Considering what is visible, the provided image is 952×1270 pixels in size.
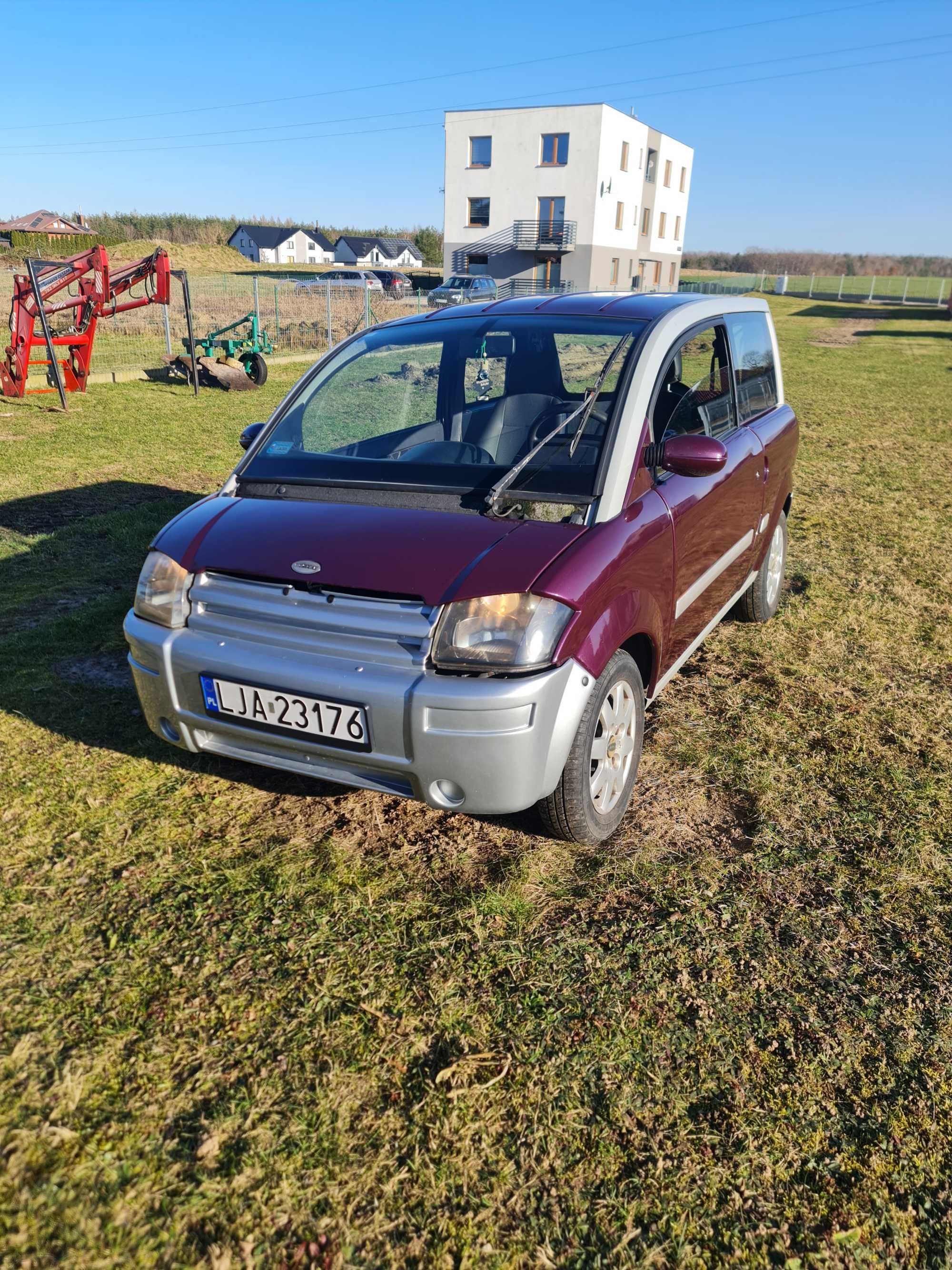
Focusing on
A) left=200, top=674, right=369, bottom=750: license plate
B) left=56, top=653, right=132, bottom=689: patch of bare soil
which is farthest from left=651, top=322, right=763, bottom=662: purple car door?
left=56, top=653, right=132, bottom=689: patch of bare soil

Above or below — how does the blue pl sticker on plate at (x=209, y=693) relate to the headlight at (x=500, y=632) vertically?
below

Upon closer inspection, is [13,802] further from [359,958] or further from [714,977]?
[714,977]

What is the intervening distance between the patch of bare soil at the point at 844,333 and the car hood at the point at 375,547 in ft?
92.8

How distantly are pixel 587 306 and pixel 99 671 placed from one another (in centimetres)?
290

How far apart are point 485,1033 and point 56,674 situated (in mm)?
2992

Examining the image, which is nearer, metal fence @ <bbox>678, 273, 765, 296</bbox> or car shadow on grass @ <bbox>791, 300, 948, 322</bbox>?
car shadow on grass @ <bbox>791, 300, 948, 322</bbox>

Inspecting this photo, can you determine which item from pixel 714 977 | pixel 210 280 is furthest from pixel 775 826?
pixel 210 280

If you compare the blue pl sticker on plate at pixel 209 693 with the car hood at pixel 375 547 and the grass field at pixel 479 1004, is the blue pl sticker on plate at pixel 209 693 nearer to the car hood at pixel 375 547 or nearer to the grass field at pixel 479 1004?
the car hood at pixel 375 547

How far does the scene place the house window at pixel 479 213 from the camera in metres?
48.8

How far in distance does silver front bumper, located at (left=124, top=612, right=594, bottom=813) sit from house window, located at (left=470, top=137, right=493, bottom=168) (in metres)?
52.0

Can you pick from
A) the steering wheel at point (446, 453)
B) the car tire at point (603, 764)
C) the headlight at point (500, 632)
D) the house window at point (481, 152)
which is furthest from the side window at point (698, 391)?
the house window at point (481, 152)

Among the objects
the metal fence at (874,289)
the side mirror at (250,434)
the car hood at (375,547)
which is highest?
the side mirror at (250,434)

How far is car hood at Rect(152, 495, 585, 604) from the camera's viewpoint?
8.55 ft

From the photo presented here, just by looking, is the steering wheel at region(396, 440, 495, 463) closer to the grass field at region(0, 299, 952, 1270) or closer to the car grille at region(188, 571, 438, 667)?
the car grille at region(188, 571, 438, 667)
